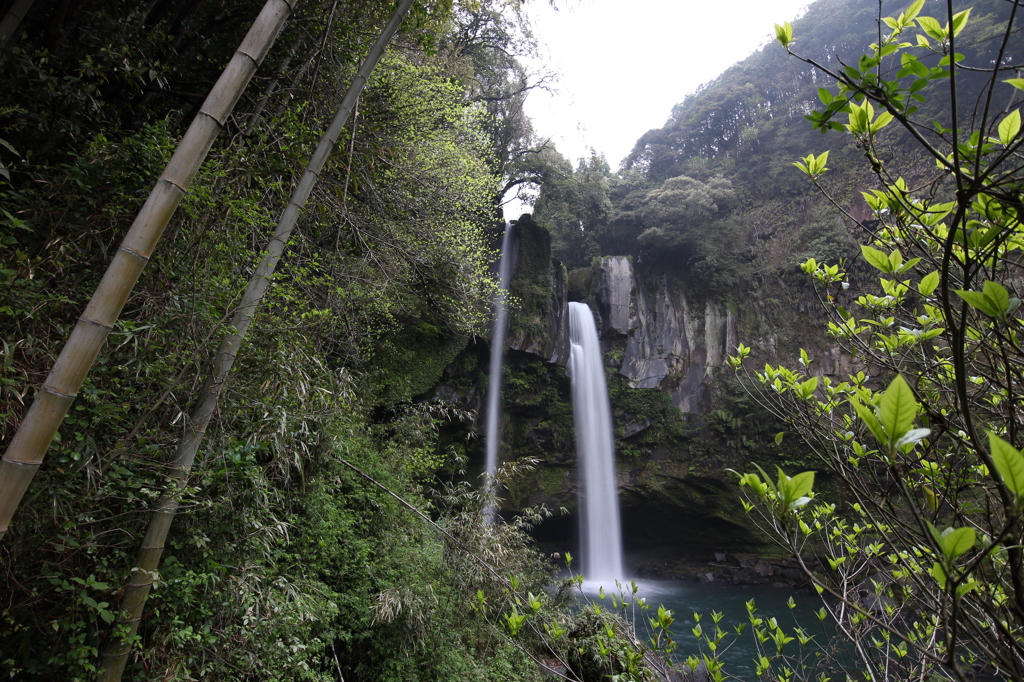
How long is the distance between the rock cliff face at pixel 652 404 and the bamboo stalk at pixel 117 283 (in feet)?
28.0

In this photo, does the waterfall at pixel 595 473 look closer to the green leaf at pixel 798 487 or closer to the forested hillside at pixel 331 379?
the forested hillside at pixel 331 379

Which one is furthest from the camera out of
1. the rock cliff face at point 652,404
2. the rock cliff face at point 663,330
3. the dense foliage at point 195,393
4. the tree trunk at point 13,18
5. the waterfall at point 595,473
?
the rock cliff face at point 663,330

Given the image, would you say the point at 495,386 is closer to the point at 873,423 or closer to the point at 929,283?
the point at 929,283

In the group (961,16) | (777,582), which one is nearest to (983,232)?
(961,16)

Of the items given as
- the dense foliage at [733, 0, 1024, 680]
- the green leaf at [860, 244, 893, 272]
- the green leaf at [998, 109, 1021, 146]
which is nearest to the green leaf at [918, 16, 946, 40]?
the dense foliage at [733, 0, 1024, 680]

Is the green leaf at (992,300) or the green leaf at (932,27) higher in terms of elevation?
the green leaf at (932,27)

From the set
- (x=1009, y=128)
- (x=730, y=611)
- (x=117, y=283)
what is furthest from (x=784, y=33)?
(x=730, y=611)

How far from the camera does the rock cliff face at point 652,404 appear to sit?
11.4 m

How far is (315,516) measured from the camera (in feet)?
11.8

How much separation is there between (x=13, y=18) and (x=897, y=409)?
3392 millimetres

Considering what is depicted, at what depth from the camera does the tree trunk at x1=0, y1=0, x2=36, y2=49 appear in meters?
2.06

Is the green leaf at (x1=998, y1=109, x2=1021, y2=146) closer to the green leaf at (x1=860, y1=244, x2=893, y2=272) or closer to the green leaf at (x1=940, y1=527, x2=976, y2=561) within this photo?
the green leaf at (x1=860, y1=244, x2=893, y2=272)

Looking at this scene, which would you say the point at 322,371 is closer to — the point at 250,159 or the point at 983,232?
the point at 250,159

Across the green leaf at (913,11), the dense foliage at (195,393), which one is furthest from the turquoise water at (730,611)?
the green leaf at (913,11)
